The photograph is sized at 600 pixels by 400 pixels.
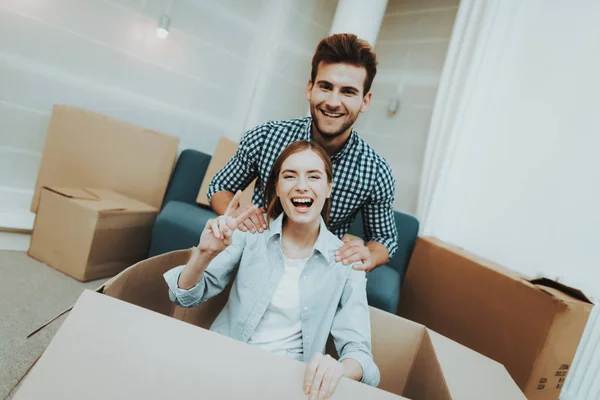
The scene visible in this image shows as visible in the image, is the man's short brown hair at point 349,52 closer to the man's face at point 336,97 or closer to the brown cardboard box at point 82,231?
the man's face at point 336,97

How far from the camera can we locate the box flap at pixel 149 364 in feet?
1.34

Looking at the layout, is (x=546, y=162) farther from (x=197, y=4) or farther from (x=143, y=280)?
(x=197, y=4)

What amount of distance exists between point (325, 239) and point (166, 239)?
1.15 metres

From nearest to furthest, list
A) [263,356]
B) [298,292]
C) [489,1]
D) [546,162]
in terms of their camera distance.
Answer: [263,356], [298,292], [546,162], [489,1]

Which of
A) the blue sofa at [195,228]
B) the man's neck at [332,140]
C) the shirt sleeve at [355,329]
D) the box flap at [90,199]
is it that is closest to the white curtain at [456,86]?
the blue sofa at [195,228]

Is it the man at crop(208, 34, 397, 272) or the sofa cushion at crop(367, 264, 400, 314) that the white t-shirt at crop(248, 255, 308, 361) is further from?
the sofa cushion at crop(367, 264, 400, 314)

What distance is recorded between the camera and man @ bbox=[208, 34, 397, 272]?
104cm

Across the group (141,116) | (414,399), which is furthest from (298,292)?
(141,116)

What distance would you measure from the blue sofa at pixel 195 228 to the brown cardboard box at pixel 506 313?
21 cm

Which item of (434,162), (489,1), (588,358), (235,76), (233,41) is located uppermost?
(489,1)

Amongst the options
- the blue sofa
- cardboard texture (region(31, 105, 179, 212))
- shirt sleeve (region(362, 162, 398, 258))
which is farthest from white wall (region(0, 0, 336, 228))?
shirt sleeve (region(362, 162, 398, 258))

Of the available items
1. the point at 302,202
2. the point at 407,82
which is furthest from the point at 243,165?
the point at 407,82

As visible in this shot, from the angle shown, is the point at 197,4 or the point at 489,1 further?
the point at 197,4

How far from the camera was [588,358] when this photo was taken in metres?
1.49
